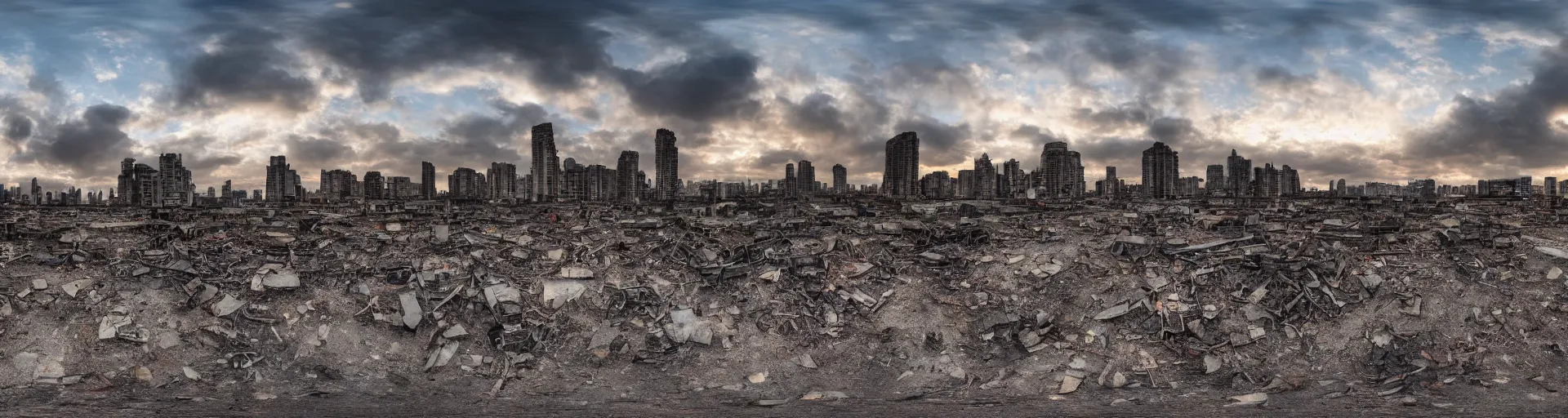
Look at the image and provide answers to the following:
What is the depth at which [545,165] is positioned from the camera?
136ft

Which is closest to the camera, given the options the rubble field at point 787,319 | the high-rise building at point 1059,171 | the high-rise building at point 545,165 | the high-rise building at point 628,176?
the rubble field at point 787,319

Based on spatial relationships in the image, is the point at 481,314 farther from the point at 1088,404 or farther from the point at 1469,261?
the point at 1469,261

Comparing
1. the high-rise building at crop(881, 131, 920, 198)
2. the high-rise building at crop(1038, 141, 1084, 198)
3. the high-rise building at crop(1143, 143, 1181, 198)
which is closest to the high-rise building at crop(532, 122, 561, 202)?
the high-rise building at crop(881, 131, 920, 198)

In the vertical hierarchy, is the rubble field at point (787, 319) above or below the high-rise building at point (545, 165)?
below

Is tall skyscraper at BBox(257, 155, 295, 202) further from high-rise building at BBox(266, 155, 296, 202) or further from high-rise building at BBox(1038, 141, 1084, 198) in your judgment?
high-rise building at BBox(1038, 141, 1084, 198)

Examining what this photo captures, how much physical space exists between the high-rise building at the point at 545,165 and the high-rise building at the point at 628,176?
8.18 m

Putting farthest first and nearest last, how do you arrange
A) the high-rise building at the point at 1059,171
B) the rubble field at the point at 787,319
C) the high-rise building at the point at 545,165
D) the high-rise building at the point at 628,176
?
the high-rise building at the point at 1059,171 < the high-rise building at the point at 628,176 < the high-rise building at the point at 545,165 < the rubble field at the point at 787,319

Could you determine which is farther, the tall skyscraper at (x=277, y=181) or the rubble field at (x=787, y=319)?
the tall skyscraper at (x=277, y=181)

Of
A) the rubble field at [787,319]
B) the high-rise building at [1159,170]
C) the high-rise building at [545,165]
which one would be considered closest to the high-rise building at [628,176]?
the high-rise building at [545,165]

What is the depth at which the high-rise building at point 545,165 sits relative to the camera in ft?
131

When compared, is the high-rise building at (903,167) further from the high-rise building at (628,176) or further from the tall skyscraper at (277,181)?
the tall skyscraper at (277,181)

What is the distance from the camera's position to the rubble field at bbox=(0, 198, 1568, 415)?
37.6 ft

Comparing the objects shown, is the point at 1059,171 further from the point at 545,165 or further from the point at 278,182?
the point at 278,182

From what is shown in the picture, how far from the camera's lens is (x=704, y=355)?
1283 cm
